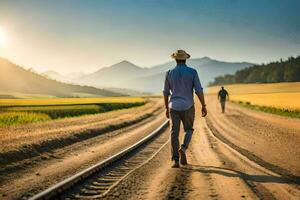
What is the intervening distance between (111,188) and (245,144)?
907 cm

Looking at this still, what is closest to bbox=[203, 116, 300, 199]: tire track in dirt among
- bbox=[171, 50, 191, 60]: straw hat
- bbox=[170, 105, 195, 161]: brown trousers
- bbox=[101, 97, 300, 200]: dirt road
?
bbox=[101, 97, 300, 200]: dirt road

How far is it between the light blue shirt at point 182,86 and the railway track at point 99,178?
1545mm

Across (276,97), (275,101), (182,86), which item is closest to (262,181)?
(182,86)

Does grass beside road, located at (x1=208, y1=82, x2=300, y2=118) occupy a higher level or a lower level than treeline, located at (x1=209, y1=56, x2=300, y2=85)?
lower

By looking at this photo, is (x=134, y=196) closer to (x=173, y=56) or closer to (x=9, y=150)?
(x=173, y=56)

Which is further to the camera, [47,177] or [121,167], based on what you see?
[121,167]

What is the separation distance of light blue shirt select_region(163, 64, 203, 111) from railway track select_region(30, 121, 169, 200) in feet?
5.07

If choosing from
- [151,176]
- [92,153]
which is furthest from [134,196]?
[92,153]

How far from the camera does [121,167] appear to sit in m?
10.4

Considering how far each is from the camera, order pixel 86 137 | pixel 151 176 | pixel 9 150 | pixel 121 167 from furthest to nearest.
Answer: pixel 86 137
pixel 9 150
pixel 121 167
pixel 151 176

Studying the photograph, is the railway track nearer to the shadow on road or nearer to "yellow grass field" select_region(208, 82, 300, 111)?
the shadow on road

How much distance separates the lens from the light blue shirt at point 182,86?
1033cm

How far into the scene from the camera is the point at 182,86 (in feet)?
34.0

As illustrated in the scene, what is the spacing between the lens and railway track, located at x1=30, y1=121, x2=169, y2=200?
24.1ft
